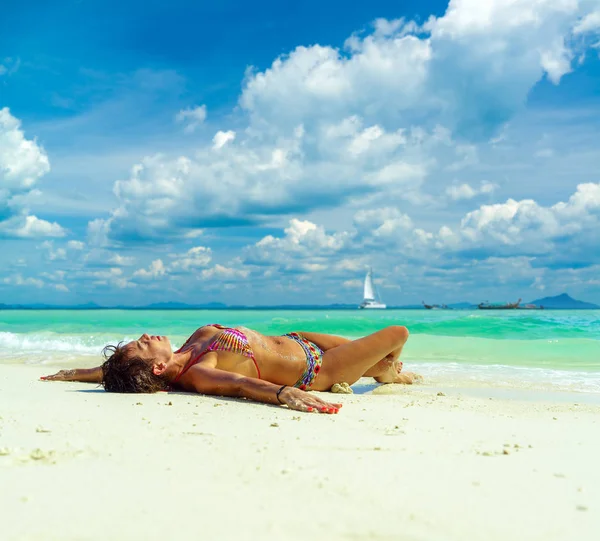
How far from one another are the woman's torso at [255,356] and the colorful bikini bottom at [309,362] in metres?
0.06

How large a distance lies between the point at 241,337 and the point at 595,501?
3288 mm

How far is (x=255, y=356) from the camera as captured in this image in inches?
202

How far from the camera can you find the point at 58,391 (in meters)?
5.31

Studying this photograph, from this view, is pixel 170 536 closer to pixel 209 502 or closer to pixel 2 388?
pixel 209 502

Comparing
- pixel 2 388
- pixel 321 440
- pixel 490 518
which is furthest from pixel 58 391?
pixel 490 518

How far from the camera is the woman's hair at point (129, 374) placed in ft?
16.8

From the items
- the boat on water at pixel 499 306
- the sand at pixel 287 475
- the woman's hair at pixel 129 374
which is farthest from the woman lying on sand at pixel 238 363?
the boat on water at pixel 499 306

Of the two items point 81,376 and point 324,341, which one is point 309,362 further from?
point 81,376

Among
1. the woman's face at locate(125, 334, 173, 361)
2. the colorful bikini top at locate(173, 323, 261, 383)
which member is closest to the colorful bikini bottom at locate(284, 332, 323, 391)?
the colorful bikini top at locate(173, 323, 261, 383)

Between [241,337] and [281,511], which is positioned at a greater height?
[241,337]

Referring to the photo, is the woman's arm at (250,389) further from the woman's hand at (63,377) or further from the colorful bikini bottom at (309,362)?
the woman's hand at (63,377)

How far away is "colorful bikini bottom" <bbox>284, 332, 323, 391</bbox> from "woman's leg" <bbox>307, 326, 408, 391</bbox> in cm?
8

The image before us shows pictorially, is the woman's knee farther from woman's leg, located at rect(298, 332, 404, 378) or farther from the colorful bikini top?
the colorful bikini top

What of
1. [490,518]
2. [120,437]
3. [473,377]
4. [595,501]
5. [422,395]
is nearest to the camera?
[490,518]
